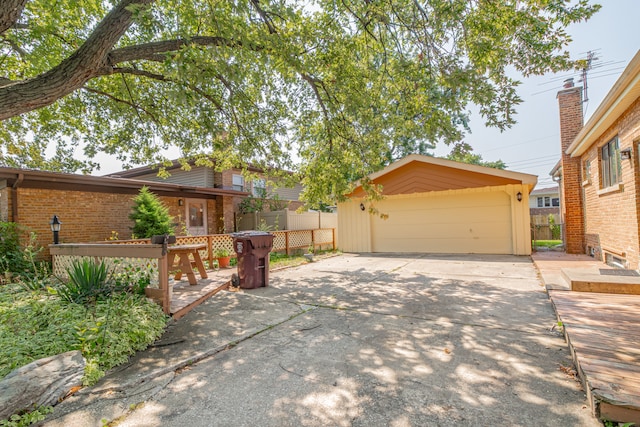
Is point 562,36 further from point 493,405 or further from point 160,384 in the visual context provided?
point 160,384

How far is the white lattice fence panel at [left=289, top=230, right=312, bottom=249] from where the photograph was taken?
12453 mm

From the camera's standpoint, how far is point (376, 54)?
22.9 feet

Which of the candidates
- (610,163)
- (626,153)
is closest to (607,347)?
(626,153)

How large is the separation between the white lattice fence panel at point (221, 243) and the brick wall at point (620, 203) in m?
9.47

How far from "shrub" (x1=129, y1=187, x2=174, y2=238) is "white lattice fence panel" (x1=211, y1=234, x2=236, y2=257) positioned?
1.60m

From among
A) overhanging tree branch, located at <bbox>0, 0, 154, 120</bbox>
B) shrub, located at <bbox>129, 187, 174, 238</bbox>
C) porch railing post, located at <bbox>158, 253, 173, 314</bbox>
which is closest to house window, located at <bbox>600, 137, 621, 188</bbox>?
porch railing post, located at <bbox>158, 253, 173, 314</bbox>

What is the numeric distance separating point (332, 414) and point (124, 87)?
901 centimetres

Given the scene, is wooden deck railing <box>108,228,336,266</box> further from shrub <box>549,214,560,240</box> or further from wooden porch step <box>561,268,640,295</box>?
shrub <box>549,214,560,240</box>

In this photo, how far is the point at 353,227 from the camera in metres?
13.1

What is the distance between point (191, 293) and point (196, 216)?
8635mm

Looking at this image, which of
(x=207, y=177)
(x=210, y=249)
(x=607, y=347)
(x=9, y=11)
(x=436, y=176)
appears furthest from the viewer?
(x=207, y=177)

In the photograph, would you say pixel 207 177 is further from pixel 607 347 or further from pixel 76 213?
pixel 607 347

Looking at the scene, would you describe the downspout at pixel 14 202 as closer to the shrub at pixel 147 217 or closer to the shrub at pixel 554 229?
the shrub at pixel 147 217

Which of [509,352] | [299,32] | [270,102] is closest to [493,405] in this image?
[509,352]
